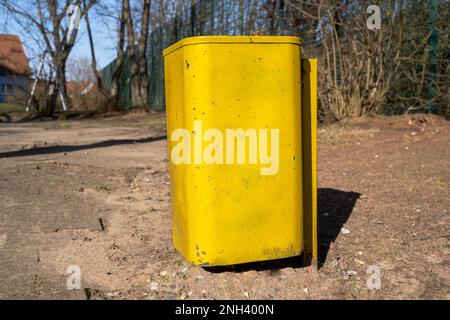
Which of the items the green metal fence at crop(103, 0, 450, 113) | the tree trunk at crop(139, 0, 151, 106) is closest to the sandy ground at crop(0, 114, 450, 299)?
the green metal fence at crop(103, 0, 450, 113)

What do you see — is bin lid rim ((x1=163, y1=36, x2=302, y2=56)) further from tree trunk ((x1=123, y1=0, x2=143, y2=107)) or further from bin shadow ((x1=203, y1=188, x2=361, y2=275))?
tree trunk ((x1=123, y1=0, x2=143, y2=107))

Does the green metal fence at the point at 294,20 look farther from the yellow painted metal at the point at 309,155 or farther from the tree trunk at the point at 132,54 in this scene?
the yellow painted metal at the point at 309,155

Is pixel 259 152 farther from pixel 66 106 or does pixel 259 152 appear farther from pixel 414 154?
pixel 66 106

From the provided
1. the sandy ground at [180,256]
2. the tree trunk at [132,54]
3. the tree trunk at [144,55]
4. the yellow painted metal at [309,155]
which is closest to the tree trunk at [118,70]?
the tree trunk at [132,54]

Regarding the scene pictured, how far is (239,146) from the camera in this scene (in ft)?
9.45

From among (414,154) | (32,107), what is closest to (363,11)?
(414,154)

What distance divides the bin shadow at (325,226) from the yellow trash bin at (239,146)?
0.24m

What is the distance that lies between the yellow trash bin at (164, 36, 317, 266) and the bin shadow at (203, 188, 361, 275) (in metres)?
0.24

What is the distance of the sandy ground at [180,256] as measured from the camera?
2.97 metres

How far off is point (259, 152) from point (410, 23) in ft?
22.6

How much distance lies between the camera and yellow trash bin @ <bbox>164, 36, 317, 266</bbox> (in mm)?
2850

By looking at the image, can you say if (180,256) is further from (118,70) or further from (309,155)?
(118,70)

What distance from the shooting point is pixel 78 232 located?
4.10 meters

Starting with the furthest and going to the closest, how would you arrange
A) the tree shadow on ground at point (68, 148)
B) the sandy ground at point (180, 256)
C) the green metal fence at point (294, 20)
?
the green metal fence at point (294, 20), the tree shadow on ground at point (68, 148), the sandy ground at point (180, 256)
